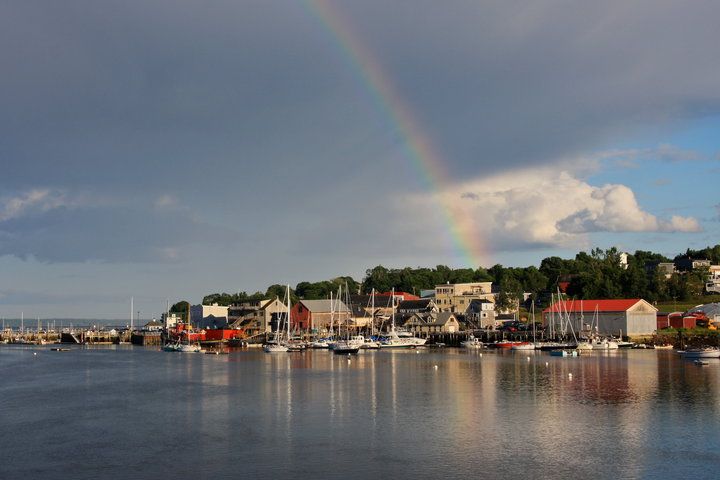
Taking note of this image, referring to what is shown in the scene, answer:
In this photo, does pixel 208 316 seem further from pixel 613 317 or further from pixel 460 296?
pixel 613 317

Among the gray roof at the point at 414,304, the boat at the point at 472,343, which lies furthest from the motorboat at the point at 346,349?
the gray roof at the point at 414,304

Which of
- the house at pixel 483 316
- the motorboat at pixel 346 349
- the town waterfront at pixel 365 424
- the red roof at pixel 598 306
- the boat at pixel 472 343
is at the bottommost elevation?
the boat at pixel 472 343

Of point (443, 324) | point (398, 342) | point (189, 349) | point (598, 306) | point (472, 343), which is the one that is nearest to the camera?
point (189, 349)

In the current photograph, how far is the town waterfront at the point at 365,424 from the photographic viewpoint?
33.8 metres

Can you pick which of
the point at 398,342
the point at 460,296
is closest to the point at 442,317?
the point at 460,296

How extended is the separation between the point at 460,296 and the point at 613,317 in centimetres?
5167

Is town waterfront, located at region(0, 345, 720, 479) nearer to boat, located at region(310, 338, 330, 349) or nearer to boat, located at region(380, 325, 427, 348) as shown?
boat, located at region(310, 338, 330, 349)

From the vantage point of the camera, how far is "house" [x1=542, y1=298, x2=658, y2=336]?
138 metres

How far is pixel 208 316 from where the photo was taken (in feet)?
606

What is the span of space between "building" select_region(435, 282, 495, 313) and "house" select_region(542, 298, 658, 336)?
38.5 m

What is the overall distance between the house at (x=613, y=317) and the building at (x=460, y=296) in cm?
3852

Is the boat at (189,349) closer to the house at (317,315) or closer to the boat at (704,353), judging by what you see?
the house at (317,315)

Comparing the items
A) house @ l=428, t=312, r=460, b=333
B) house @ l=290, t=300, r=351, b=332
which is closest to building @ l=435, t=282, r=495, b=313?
house @ l=428, t=312, r=460, b=333

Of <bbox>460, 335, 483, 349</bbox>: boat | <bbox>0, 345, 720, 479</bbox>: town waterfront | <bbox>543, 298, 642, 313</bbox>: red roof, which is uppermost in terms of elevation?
<bbox>543, 298, 642, 313</bbox>: red roof
